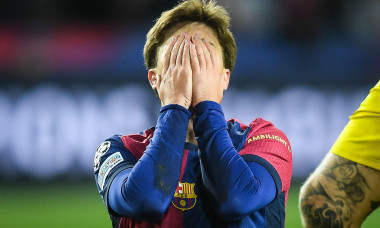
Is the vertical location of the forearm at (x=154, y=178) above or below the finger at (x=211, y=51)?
below

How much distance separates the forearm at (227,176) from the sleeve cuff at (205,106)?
49 millimetres

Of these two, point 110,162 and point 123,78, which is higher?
point 110,162

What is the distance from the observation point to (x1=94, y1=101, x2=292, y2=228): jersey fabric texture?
1895mm

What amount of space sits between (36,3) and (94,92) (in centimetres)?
205

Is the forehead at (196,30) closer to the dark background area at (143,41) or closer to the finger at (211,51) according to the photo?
the finger at (211,51)

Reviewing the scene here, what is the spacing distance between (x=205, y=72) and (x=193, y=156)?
1.19ft

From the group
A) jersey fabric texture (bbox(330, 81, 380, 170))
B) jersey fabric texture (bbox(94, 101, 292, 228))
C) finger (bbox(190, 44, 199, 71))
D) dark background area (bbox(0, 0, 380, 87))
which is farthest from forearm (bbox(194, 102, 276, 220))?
dark background area (bbox(0, 0, 380, 87))

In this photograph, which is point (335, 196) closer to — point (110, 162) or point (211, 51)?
point (211, 51)

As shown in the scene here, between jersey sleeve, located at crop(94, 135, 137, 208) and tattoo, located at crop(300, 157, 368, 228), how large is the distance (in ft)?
2.56

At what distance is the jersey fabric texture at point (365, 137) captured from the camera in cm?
206

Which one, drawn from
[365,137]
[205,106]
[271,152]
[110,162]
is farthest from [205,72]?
[365,137]

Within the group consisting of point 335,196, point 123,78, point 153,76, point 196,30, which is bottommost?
point 123,78

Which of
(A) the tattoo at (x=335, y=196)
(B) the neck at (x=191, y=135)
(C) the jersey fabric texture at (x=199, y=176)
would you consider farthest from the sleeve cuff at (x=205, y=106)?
(A) the tattoo at (x=335, y=196)

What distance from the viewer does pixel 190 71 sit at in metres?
2.18
